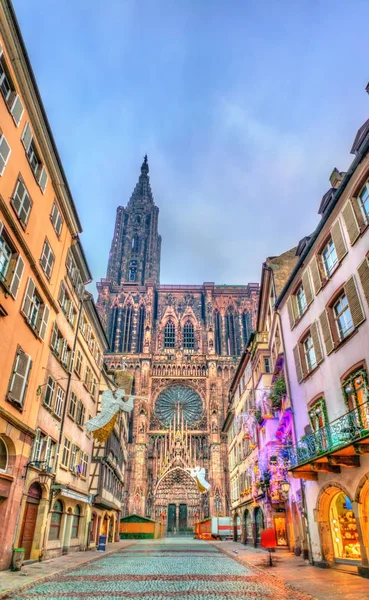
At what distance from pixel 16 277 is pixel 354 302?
11.5 meters

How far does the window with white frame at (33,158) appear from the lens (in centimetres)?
1574

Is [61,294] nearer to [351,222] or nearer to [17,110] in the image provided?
[17,110]

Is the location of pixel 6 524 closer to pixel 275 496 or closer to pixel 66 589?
pixel 66 589

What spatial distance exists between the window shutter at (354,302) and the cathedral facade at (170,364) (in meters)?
51.1

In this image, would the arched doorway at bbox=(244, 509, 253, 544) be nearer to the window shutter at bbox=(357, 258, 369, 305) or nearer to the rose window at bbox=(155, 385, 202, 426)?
the window shutter at bbox=(357, 258, 369, 305)

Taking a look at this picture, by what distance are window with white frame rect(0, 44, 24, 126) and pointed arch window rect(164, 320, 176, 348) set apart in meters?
60.0

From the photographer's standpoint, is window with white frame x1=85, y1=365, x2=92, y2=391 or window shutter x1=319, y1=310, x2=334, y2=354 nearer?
window shutter x1=319, y1=310, x2=334, y2=354

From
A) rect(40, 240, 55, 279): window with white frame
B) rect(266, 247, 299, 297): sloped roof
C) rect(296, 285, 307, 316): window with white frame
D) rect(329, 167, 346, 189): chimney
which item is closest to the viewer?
rect(40, 240, 55, 279): window with white frame

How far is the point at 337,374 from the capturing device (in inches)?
576

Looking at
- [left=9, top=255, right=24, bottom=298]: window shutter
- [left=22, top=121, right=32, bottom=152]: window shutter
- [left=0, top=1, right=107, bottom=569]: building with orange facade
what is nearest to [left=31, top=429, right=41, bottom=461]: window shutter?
[left=0, top=1, right=107, bottom=569]: building with orange facade

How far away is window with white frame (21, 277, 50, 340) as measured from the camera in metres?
15.9

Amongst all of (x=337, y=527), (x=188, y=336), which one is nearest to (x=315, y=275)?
(x=337, y=527)

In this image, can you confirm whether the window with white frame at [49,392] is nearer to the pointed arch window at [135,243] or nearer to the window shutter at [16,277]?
the window shutter at [16,277]

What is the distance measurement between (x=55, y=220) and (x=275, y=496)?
1782 cm
